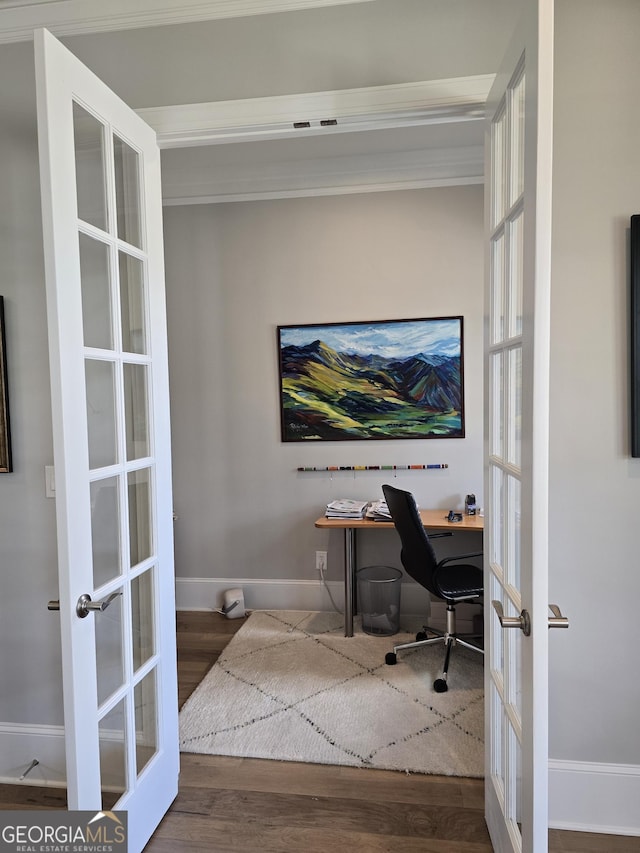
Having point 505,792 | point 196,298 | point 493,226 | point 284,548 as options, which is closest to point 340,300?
point 196,298

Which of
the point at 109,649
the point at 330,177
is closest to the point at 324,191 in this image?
the point at 330,177

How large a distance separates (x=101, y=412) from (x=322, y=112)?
119 centimetres

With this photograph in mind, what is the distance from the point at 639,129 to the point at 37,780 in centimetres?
309

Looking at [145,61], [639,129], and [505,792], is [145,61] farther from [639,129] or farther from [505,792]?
[505,792]

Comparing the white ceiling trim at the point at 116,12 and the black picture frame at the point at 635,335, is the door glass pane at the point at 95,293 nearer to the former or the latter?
the white ceiling trim at the point at 116,12

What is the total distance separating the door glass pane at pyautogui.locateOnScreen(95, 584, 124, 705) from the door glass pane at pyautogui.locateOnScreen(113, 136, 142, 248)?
43.7 inches

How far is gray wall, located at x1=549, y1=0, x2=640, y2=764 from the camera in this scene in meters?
1.64

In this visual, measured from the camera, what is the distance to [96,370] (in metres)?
1.50

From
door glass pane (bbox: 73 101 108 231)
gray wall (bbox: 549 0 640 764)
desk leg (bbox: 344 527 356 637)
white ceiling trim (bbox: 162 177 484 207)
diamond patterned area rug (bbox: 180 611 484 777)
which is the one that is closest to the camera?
door glass pane (bbox: 73 101 108 231)

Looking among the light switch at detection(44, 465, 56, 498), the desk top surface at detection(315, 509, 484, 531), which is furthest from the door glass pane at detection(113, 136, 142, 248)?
the desk top surface at detection(315, 509, 484, 531)

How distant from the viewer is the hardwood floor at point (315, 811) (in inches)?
68.7

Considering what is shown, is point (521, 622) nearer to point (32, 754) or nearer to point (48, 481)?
point (48, 481)

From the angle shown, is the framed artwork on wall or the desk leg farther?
the desk leg

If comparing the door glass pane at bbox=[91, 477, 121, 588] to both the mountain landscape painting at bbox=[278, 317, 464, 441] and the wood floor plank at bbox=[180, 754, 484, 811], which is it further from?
the mountain landscape painting at bbox=[278, 317, 464, 441]
